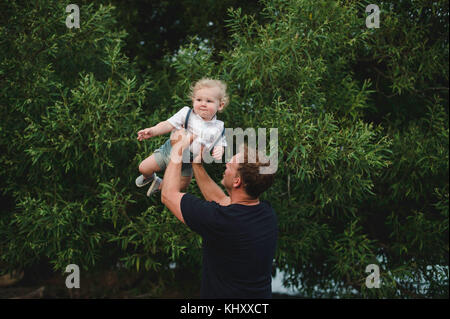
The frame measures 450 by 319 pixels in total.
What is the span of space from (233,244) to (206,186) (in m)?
0.53

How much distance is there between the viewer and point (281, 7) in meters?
4.34

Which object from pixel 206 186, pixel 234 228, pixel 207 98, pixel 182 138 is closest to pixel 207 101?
pixel 207 98

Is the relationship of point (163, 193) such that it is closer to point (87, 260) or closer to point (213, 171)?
point (213, 171)

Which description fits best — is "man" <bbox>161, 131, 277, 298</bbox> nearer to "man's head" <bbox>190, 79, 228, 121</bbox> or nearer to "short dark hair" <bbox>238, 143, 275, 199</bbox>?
"short dark hair" <bbox>238, 143, 275, 199</bbox>

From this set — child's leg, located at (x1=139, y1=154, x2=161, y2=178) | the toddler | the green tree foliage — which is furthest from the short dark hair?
the green tree foliage

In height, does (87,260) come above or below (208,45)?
below

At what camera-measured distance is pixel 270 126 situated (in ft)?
13.5

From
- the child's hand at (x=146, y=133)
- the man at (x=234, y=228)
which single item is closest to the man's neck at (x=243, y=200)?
the man at (x=234, y=228)

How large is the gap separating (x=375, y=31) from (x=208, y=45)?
80.5 inches

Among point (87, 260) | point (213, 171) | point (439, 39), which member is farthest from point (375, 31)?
point (87, 260)

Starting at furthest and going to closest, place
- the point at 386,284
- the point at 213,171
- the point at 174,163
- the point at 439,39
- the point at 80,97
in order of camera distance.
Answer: the point at 439,39 → the point at 386,284 → the point at 213,171 → the point at 80,97 → the point at 174,163

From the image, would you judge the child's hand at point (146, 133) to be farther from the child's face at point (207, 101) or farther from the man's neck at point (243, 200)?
the man's neck at point (243, 200)

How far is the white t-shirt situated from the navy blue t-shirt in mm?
393

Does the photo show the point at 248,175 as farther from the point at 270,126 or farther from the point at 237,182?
the point at 270,126
